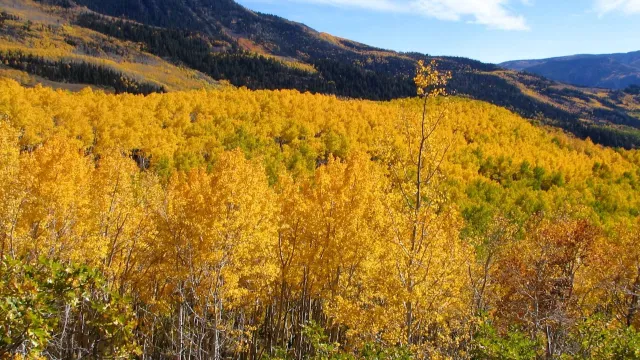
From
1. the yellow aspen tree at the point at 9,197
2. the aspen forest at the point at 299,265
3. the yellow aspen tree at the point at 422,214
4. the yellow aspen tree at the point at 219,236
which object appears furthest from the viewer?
the yellow aspen tree at the point at 219,236

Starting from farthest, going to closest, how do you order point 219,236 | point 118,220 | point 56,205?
1. point 56,205
2. point 118,220
3. point 219,236

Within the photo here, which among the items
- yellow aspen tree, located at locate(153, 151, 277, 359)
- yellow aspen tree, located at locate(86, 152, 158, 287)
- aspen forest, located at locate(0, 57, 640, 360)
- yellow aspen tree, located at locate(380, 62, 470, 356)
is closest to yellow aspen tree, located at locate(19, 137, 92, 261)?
aspen forest, located at locate(0, 57, 640, 360)

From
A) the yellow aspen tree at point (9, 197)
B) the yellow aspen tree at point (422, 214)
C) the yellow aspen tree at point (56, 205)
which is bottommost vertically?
the yellow aspen tree at point (56, 205)

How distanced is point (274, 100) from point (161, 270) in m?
102

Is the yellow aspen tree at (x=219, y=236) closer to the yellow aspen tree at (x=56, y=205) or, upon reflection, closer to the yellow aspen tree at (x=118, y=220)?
the yellow aspen tree at (x=118, y=220)

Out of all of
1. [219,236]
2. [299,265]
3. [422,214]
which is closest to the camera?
[422,214]

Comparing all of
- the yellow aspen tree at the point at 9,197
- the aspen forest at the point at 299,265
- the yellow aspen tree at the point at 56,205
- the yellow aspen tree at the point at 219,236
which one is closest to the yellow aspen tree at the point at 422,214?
the aspen forest at the point at 299,265

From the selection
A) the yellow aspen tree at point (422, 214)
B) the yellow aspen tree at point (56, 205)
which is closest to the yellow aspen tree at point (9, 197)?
the yellow aspen tree at point (56, 205)

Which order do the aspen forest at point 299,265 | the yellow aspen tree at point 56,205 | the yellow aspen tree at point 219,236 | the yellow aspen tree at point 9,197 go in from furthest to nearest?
the yellow aspen tree at point 56,205
the yellow aspen tree at point 219,236
the yellow aspen tree at point 9,197
the aspen forest at point 299,265

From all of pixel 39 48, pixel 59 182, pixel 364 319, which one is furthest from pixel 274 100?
pixel 39 48

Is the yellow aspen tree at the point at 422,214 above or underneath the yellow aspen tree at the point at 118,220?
above

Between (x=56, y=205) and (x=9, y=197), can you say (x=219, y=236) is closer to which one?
(x=9, y=197)

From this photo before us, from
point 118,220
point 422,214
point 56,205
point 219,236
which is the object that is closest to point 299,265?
point 219,236

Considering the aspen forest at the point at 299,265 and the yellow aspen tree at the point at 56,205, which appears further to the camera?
the yellow aspen tree at the point at 56,205
